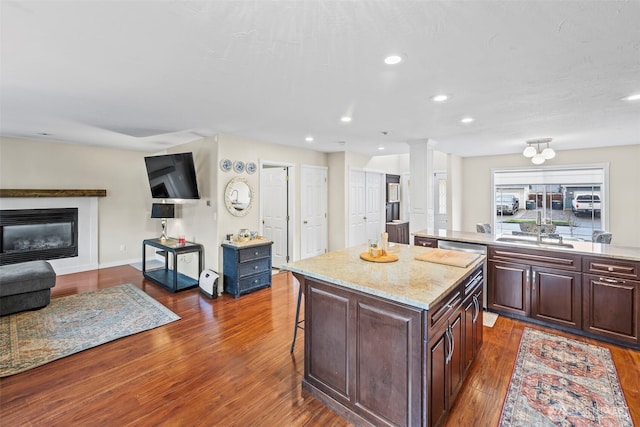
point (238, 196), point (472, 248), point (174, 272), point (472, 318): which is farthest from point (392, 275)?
point (174, 272)

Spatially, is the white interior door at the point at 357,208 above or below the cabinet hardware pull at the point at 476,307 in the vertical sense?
above

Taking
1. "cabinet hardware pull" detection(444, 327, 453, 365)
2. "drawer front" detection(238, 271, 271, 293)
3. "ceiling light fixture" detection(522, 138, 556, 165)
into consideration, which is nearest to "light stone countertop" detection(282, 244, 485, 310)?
"cabinet hardware pull" detection(444, 327, 453, 365)

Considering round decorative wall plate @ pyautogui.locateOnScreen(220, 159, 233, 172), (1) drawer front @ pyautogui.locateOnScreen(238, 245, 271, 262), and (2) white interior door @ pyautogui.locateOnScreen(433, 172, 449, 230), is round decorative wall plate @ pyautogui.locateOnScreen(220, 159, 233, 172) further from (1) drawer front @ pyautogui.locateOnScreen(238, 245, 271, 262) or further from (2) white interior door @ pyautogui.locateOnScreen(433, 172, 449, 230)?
(2) white interior door @ pyautogui.locateOnScreen(433, 172, 449, 230)

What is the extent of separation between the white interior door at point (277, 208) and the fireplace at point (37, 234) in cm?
357

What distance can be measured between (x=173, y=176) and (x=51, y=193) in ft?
7.86

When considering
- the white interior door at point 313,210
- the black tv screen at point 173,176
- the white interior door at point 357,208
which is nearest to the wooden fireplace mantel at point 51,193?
the black tv screen at point 173,176

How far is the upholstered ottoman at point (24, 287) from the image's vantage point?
3521 millimetres

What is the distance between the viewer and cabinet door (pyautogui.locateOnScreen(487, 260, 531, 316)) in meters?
3.40

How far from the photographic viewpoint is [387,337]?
1770 millimetres

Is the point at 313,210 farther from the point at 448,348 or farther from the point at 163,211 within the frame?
the point at 448,348

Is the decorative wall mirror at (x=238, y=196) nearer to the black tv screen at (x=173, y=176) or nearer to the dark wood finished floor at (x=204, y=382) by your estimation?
the black tv screen at (x=173, y=176)

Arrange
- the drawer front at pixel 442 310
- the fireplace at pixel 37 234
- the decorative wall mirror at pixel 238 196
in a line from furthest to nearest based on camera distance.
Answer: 1. the fireplace at pixel 37 234
2. the decorative wall mirror at pixel 238 196
3. the drawer front at pixel 442 310

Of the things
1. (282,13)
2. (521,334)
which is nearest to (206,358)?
(282,13)

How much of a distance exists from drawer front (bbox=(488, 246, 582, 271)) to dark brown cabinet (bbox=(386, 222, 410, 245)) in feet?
13.5
